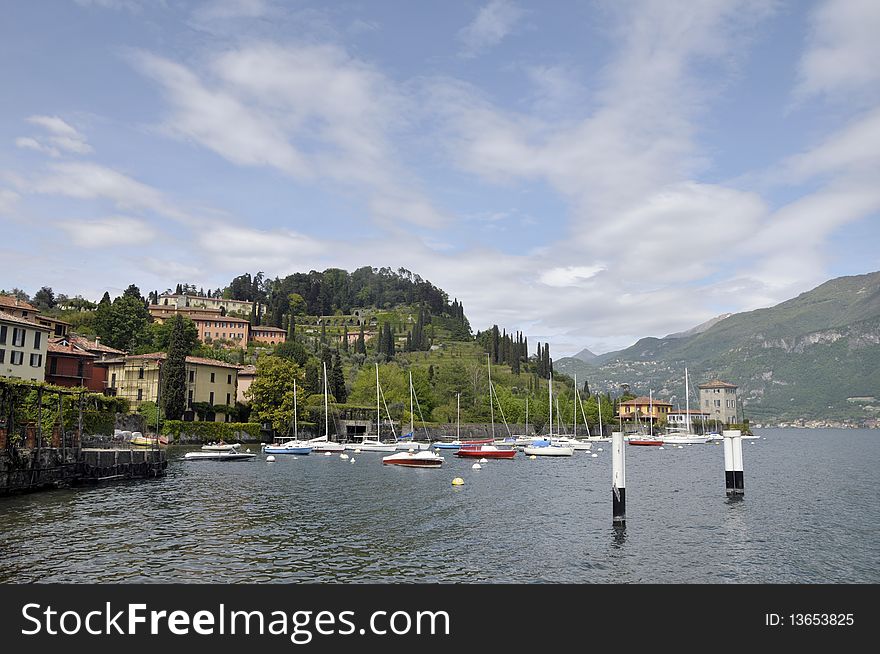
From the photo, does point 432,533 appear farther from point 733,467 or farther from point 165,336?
point 165,336

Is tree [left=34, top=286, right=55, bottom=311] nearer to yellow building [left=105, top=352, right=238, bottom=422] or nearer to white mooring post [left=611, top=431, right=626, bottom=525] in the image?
yellow building [left=105, top=352, right=238, bottom=422]

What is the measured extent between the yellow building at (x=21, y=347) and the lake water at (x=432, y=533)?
3194cm

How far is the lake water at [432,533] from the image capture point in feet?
76.9

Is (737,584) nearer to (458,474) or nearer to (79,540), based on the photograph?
(79,540)

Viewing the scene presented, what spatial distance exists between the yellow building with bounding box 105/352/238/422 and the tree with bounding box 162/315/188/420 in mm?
4868

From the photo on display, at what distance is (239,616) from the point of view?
14984 millimetres

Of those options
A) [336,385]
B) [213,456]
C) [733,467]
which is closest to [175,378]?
[213,456]

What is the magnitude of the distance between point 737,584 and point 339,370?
11512 centimetres

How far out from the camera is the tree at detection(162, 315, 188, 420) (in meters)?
97.6

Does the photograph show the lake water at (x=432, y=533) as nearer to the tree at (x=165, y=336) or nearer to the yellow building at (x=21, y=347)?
the yellow building at (x=21, y=347)

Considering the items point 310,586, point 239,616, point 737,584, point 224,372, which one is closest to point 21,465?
point 310,586

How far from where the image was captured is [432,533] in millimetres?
31125

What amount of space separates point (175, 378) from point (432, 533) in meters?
78.4

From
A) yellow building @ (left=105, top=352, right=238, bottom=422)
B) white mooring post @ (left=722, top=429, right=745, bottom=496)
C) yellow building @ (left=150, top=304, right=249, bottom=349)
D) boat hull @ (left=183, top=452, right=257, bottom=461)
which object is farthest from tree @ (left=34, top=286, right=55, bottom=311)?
white mooring post @ (left=722, top=429, right=745, bottom=496)
